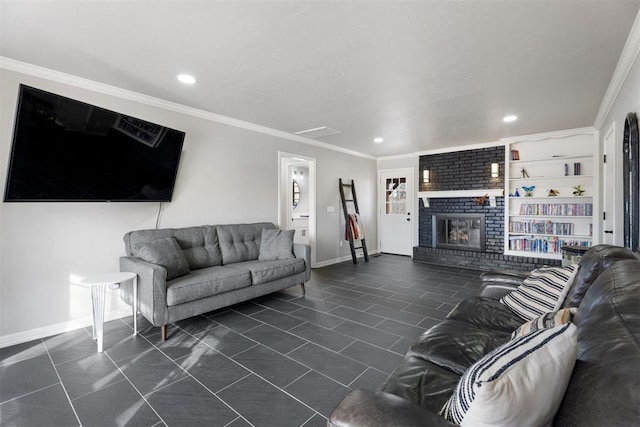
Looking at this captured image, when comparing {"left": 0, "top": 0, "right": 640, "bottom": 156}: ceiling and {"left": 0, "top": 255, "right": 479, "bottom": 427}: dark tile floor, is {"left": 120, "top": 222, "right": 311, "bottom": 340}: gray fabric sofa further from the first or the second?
{"left": 0, "top": 0, "right": 640, "bottom": 156}: ceiling

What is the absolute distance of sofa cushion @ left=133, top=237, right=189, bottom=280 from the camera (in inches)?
111

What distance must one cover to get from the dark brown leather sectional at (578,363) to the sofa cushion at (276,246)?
237 centimetres

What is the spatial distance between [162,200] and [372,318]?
8.60ft

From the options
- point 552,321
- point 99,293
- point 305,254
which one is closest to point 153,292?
point 99,293

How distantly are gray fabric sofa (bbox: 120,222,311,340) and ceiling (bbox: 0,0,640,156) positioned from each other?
1568mm

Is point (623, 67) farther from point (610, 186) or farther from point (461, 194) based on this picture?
point (461, 194)

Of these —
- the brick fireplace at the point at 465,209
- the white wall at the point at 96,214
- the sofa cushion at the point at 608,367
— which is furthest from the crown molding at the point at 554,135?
the sofa cushion at the point at 608,367

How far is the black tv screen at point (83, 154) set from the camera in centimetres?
228

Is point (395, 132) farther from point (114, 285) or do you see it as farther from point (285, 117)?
point (114, 285)

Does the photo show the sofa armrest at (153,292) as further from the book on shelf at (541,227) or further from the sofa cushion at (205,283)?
the book on shelf at (541,227)

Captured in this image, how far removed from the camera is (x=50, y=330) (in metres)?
2.71

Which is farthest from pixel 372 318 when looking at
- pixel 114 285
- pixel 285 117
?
pixel 285 117

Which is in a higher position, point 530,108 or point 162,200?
point 530,108

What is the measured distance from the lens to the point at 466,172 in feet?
19.1
